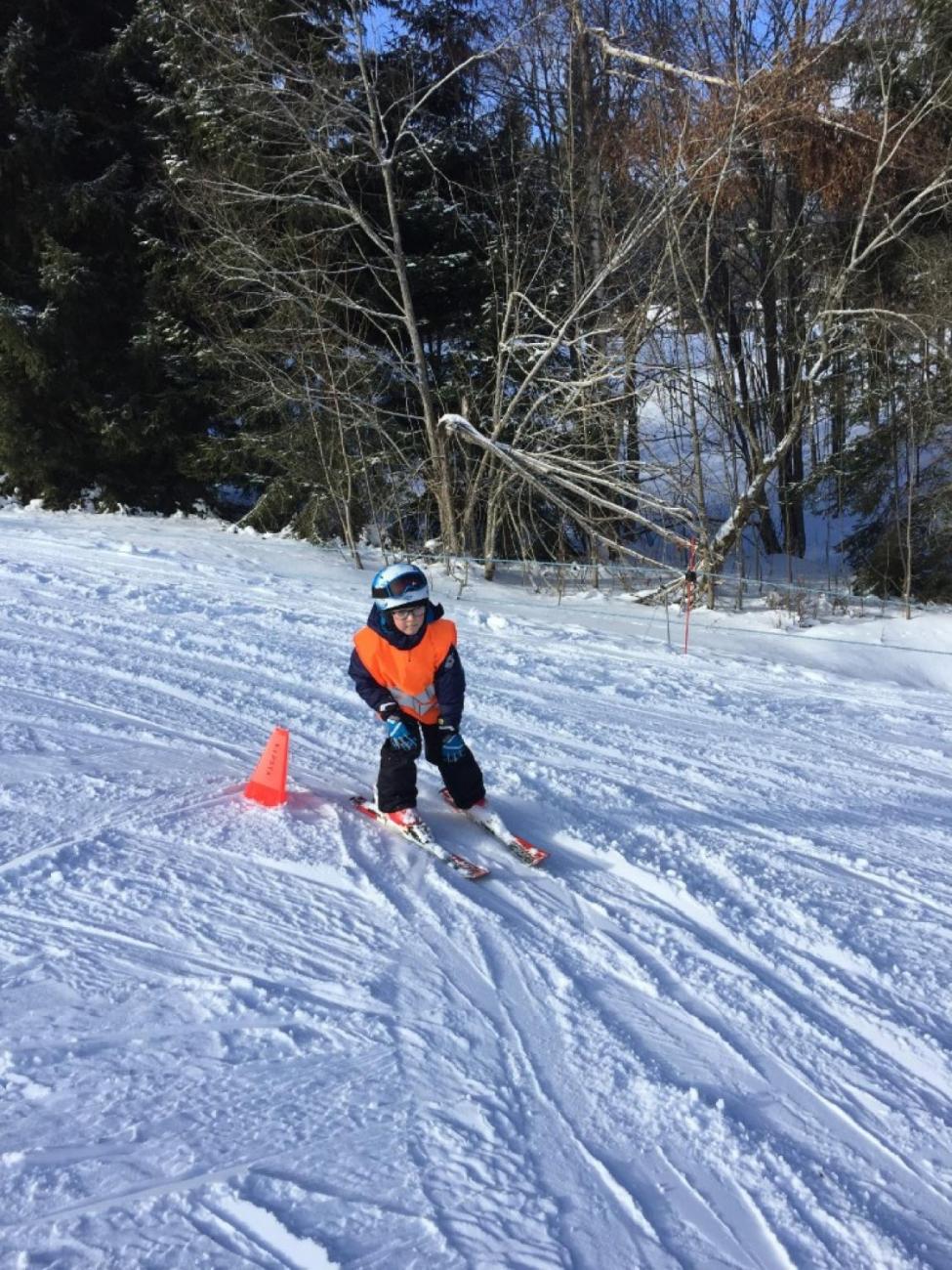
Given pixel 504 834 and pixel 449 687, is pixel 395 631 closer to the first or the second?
pixel 449 687

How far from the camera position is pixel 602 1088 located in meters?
2.80

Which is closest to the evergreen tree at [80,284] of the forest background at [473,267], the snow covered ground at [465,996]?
the forest background at [473,267]

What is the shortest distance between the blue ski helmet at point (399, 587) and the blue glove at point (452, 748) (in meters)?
0.76

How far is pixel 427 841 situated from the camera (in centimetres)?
425

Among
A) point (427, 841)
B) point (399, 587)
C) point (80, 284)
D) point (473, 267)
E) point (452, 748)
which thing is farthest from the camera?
point (80, 284)

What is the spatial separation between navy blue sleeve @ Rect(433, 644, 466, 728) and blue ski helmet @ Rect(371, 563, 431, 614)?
378 millimetres

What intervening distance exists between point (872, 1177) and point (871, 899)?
5.81 feet

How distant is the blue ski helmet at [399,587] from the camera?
13.6 ft

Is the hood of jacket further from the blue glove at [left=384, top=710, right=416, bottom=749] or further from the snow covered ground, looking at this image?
the snow covered ground

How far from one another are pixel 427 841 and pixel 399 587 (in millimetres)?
1220

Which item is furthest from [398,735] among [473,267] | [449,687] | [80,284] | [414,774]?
[80,284]

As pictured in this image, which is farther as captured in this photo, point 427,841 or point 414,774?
point 414,774

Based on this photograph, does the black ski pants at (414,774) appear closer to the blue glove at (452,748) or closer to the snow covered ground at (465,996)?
the blue glove at (452,748)

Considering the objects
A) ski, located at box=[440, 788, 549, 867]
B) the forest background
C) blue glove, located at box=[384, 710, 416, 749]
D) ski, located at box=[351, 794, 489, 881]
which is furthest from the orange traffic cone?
the forest background
